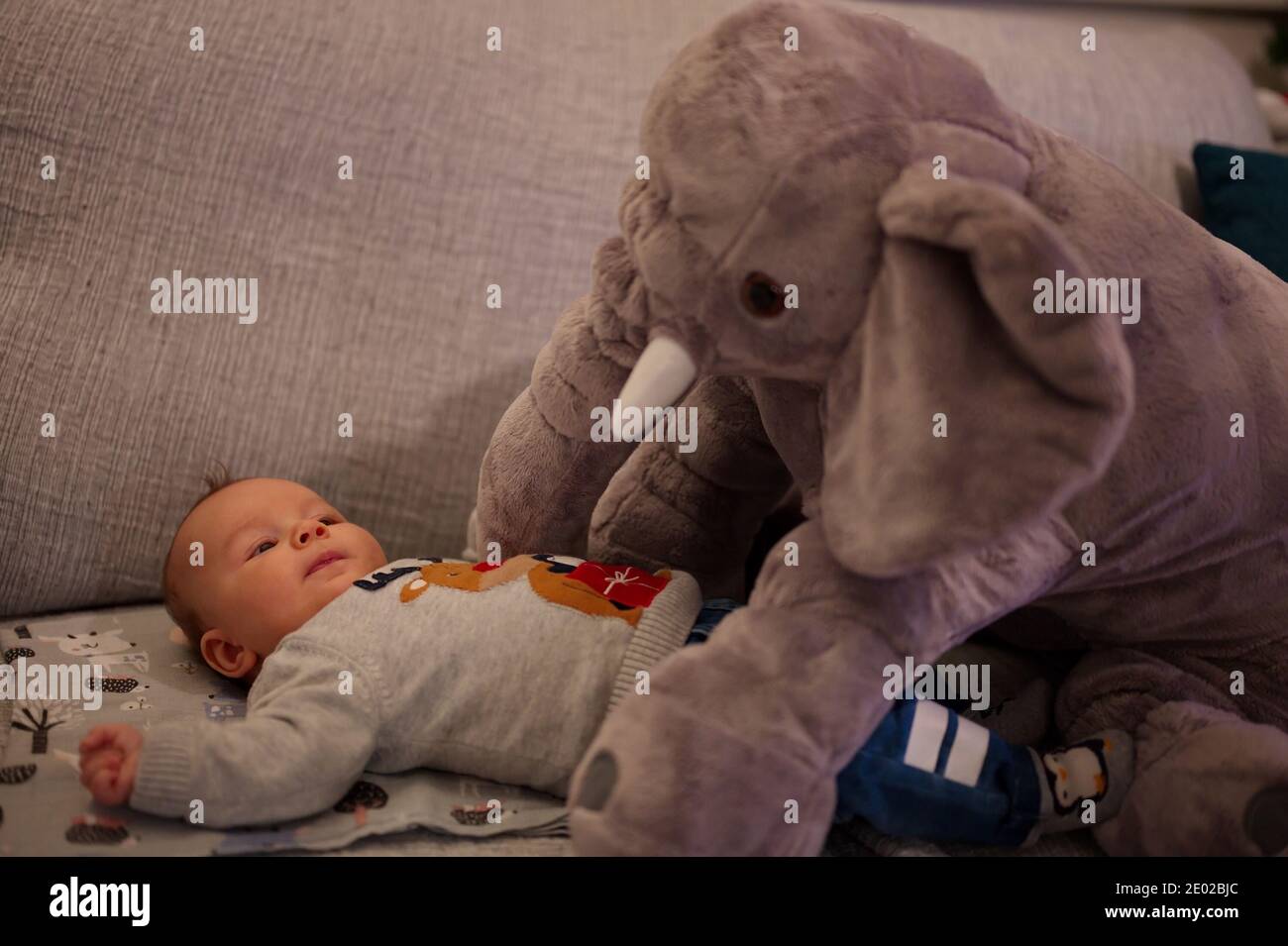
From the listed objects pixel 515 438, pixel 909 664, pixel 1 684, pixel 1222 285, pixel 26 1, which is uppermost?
pixel 26 1

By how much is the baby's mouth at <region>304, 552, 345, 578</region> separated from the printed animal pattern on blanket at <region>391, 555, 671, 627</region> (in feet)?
0.27

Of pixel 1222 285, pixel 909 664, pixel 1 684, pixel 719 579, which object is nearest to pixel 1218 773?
pixel 909 664

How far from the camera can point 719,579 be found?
1153mm

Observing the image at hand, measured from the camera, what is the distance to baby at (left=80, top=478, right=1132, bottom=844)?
855 millimetres

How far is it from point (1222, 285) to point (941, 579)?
12.8 inches

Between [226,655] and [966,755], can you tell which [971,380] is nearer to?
[966,755]

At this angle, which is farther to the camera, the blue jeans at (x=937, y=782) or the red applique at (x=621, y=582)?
the red applique at (x=621, y=582)

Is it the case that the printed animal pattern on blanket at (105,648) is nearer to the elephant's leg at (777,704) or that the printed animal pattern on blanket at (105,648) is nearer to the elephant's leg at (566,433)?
the elephant's leg at (566,433)

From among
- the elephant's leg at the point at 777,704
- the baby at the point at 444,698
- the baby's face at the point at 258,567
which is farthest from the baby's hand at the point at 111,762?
the elephant's leg at the point at 777,704

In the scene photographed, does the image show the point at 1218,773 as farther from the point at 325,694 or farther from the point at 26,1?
the point at 26,1

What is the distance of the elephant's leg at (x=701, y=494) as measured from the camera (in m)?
1.08

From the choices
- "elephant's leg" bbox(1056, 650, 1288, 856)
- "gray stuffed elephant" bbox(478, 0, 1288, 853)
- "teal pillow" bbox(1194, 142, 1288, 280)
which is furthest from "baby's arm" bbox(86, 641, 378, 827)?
"teal pillow" bbox(1194, 142, 1288, 280)

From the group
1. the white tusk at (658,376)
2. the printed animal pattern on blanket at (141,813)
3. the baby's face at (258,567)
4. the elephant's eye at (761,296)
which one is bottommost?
the printed animal pattern on blanket at (141,813)

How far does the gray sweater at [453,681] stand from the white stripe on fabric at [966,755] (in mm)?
Result: 231
